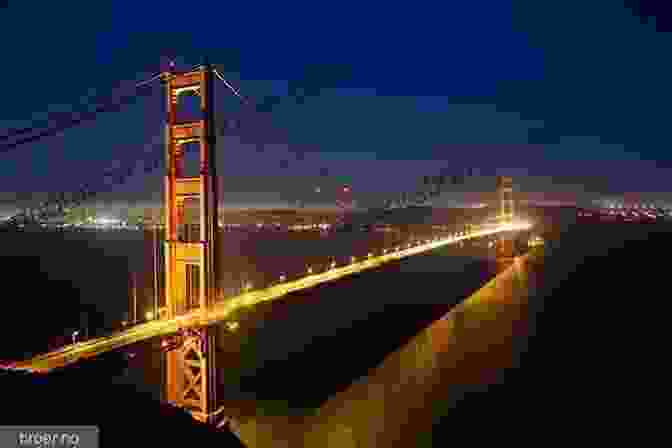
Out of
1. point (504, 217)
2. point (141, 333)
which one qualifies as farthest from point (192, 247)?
point (504, 217)

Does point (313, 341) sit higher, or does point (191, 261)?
point (191, 261)

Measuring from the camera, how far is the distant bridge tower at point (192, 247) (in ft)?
23.2

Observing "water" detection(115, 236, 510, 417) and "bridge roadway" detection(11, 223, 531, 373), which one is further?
"water" detection(115, 236, 510, 417)

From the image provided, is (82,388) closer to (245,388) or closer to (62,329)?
(245,388)

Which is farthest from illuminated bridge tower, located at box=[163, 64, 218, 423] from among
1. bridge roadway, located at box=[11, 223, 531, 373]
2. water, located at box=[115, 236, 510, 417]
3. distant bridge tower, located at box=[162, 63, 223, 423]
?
water, located at box=[115, 236, 510, 417]

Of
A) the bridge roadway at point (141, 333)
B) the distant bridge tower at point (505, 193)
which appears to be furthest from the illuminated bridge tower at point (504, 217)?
the bridge roadway at point (141, 333)

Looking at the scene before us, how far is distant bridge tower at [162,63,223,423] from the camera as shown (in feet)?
23.2

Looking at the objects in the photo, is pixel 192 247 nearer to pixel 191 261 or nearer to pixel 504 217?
pixel 191 261

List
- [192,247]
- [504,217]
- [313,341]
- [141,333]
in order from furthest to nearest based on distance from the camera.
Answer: [504,217], [313,341], [192,247], [141,333]

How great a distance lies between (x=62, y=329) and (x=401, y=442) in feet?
66.2

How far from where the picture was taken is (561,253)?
41812mm

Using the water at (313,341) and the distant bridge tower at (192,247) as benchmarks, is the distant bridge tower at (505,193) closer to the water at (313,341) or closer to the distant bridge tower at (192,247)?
the water at (313,341)

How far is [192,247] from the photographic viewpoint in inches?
286

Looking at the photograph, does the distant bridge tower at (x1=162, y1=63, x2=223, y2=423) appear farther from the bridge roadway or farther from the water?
the water
